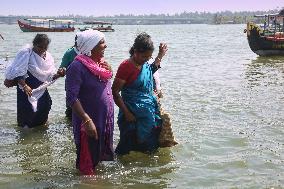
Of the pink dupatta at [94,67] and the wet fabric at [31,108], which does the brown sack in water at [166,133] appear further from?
the wet fabric at [31,108]

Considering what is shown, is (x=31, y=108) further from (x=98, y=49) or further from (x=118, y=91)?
(x=98, y=49)

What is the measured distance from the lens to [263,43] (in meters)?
23.6

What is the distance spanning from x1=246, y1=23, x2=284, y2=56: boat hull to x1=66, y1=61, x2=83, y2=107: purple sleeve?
67.0 ft

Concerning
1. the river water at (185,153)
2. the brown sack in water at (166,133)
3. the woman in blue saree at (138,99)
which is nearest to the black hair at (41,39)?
the river water at (185,153)

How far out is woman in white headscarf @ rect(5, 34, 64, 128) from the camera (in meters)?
6.01

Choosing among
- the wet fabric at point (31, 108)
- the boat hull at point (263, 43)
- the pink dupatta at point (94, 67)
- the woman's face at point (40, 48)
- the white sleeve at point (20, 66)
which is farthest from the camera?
the boat hull at point (263, 43)

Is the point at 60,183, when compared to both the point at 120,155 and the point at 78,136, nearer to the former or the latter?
the point at 78,136

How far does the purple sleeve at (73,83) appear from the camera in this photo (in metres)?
4.13

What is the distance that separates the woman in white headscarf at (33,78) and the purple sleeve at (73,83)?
6.60 ft

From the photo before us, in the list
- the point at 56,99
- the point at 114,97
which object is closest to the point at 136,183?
the point at 114,97

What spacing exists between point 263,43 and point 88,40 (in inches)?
809

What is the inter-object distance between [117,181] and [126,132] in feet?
2.10

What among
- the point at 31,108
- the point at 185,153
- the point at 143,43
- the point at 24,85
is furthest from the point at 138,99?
the point at 31,108

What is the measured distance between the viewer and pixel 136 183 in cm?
467
